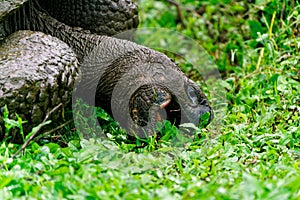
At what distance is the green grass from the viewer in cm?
193

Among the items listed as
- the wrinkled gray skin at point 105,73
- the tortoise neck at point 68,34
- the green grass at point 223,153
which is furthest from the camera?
the tortoise neck at point 68,34

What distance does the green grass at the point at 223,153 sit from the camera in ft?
6.33

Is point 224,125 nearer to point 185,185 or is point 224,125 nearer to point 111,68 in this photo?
point 111,68

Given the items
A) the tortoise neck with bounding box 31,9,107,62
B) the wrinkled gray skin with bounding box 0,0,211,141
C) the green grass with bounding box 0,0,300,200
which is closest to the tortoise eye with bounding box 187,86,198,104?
the wrinkled gray skin with bounding box 0,0,211,141

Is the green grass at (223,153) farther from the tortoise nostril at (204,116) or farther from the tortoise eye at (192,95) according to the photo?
the tortoise eye at (192,95)

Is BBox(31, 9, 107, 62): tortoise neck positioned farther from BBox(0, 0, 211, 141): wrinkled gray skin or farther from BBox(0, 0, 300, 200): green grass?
BBox(0, 0, 300, 200): green grass

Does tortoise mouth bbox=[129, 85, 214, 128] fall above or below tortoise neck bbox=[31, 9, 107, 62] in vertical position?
below

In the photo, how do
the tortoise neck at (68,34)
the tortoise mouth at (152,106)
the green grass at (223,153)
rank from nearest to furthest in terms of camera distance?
the green grass at (223,153) → the tortoise mouth at (152,106) → the tortoise neck at (68,34)

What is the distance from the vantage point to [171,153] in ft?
8.46

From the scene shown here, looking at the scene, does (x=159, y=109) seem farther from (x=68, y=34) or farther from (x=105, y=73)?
(x=68, y=34)

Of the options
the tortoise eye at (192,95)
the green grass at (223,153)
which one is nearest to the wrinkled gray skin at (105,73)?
the tortoise eye at (192,95)

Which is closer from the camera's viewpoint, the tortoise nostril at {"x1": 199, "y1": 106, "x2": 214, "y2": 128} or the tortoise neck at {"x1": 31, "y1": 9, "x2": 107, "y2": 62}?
the tortoise nostril at {"x1": 199, "y1": 106, "x2": 214, "y2": 128}

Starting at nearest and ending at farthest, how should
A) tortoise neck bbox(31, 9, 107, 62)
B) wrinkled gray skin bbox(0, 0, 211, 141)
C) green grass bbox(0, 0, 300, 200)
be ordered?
green grass bbox(0, 0, 300, 200) < wrinkled gray skin bbox(0, 0, 211, 141) < tortoise neck bbox(31, 9, 107, 62)

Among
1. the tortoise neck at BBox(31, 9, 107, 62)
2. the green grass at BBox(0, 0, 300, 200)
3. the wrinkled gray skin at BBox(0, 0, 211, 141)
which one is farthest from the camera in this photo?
the tortoise neck at BBox(31, 9, 107, 62)
